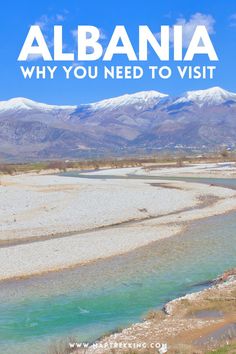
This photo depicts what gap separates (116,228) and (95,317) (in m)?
18.7

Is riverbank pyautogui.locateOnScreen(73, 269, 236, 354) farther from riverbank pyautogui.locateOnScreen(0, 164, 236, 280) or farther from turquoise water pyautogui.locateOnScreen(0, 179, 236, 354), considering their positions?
riverbank pyautogui.locateOnScreen(0, 164, 236, 280)

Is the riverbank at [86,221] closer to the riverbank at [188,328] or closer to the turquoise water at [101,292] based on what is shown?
the turquoise water at [101,292]

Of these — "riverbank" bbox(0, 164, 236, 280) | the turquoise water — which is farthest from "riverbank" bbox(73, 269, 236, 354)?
"riverbank" bbox(0, 164, 236, 280)

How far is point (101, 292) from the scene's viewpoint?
68.4 feet

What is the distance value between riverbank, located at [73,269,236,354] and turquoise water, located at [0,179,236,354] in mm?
979

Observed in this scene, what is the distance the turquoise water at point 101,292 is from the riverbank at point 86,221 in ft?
6.22

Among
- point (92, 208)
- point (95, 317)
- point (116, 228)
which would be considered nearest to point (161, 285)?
point (95, 317)

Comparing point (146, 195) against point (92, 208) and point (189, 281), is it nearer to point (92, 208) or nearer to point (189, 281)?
point (92, 208)

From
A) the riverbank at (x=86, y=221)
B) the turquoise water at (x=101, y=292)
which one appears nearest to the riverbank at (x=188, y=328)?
the turquoise water at (x=101, y=292)

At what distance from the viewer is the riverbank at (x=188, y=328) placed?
1448 cm

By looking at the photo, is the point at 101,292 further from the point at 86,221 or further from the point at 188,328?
the point at 86,221

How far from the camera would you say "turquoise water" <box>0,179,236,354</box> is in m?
16.9

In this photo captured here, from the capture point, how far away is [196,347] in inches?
572

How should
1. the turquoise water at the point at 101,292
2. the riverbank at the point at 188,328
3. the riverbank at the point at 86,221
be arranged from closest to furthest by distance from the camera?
the riverbank at the point at 188,328 → the turquoise water at the point at 101,292 → the riverbank at the point at 86,221
